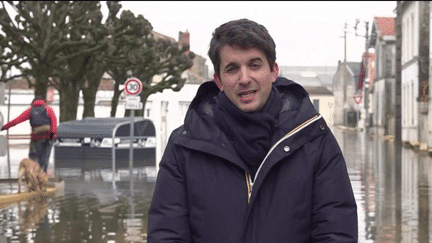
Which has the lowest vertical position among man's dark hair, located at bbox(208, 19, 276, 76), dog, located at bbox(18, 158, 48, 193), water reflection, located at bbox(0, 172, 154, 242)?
water reflection, located at bbox(0, 172, 154, 242)

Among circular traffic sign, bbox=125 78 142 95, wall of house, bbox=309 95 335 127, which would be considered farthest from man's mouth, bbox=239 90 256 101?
wall of house, bbox=309 95 335 127

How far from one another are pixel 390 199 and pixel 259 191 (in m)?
11.5

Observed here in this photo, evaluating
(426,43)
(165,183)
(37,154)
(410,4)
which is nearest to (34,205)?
(37,154)

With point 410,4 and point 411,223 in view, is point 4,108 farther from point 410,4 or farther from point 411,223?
point 411,223

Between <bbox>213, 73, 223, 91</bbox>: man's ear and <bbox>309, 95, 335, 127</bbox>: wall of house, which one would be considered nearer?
<bbox>213, 73, 223, 91</bbox>: man's ear

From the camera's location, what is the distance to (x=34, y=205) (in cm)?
1362

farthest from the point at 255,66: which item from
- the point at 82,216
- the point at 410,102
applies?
the point at 410,102

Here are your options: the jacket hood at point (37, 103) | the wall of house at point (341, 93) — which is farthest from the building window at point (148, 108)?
the jacket hood at point (37, 103)

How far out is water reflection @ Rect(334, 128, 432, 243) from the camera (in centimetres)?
1018

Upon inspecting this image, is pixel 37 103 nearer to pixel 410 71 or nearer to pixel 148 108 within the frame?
pixel 410 71

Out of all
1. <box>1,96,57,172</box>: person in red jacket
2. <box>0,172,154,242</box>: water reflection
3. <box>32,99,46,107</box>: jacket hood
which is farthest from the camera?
<box>32,99,46,107</box>: jacket hood

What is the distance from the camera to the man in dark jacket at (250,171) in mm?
3102

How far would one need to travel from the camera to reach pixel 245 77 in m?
3.15

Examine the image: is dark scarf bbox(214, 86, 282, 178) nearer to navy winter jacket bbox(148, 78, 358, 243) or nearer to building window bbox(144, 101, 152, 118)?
navy winter jacket bbox(148, 78, 358, 243)
